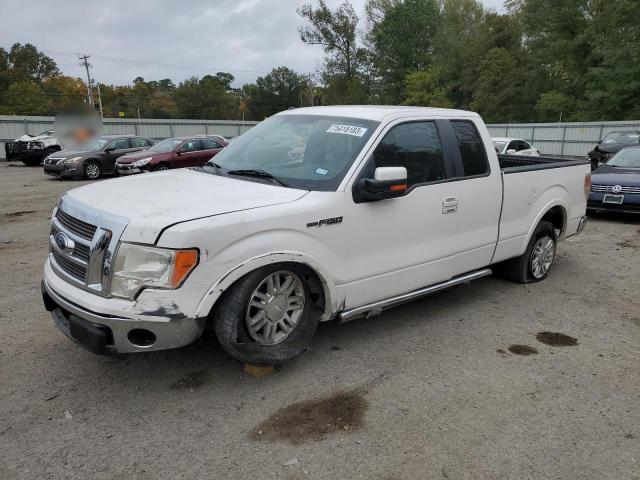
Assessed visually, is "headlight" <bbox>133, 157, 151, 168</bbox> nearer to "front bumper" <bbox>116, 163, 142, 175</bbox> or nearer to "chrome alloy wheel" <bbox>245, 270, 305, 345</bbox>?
"front bumper" <bbox>116, 163, 142, 175</bbox>

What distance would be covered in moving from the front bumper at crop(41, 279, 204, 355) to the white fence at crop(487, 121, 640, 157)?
1002 inches

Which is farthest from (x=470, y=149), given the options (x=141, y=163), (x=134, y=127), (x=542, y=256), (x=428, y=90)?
(x=428, y=90)

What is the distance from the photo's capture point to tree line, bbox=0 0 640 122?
34.8m

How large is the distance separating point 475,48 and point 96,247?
52.4 m

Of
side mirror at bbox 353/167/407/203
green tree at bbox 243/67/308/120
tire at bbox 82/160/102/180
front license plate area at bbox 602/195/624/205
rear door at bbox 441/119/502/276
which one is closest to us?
side mirror at bbox 353/167/407/203

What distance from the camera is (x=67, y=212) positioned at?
345cm

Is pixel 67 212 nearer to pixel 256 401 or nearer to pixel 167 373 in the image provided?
pixel 167 373

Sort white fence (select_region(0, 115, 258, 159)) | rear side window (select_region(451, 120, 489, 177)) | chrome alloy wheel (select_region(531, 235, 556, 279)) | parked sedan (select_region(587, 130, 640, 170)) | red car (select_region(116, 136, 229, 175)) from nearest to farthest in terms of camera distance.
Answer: rear side window (select_region(451, 120, 489, 177))
chrome alloy wheel (select_region(531, 235, 556, 279))
red car (select_region(116, 136, 229, 175))
parked sedan (select_region(587, 130, 640, 170))
white fence (select_region(0, 115, 258, 159))

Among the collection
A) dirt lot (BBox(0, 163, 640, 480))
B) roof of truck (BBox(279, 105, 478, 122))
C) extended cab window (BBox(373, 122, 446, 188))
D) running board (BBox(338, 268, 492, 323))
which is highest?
roof of truck (BBox(279, 105, 478, 122))

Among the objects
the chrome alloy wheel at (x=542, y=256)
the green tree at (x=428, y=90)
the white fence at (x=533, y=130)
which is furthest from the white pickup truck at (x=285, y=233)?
the green tree at (x=428, y=90)

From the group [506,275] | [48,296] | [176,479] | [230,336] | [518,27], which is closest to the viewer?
[176,479]

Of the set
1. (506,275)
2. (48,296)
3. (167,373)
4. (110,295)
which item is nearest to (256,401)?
(167,373)

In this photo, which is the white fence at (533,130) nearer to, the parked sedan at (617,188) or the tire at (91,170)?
the tire at (91,170)

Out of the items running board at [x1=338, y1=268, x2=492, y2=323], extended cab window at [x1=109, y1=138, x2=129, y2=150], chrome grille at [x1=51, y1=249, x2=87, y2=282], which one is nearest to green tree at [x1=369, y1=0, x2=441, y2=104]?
extended cab window at [x1=109, y1=138, x2=129, y2=150]
